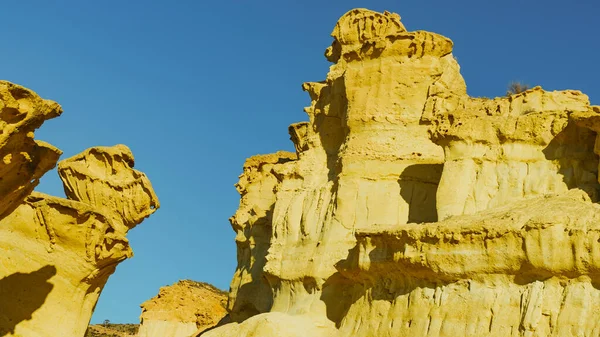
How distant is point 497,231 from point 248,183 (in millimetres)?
18947

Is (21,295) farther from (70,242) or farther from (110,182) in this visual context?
(110,182)

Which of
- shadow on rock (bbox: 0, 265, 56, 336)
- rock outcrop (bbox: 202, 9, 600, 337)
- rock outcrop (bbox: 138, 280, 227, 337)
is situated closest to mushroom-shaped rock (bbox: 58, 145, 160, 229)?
shadow on rock (bbox: 0, 265, 56, 336)

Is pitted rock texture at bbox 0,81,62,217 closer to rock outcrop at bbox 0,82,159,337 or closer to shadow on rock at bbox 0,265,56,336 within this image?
shadow on rock at bbox 0,265,56,336

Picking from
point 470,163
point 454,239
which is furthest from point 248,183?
point 454,239

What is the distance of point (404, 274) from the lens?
19594 mm

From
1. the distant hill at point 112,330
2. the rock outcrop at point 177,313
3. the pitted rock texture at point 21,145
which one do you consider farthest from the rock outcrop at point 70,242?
the distant hill at point 112,330

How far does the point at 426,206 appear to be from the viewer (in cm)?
2338

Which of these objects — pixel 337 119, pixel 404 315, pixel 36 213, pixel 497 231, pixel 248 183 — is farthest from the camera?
pixel 248 183

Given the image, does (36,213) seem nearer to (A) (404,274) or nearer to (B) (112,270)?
(B) (112,270)

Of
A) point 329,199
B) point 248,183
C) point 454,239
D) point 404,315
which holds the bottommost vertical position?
point 404,315

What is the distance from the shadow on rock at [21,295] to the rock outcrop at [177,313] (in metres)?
15.8

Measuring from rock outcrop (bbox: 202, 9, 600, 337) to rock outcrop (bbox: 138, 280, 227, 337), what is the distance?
12.6m

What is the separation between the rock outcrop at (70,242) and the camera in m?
24.9

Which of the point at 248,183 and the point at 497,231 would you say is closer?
the point at 497,231
